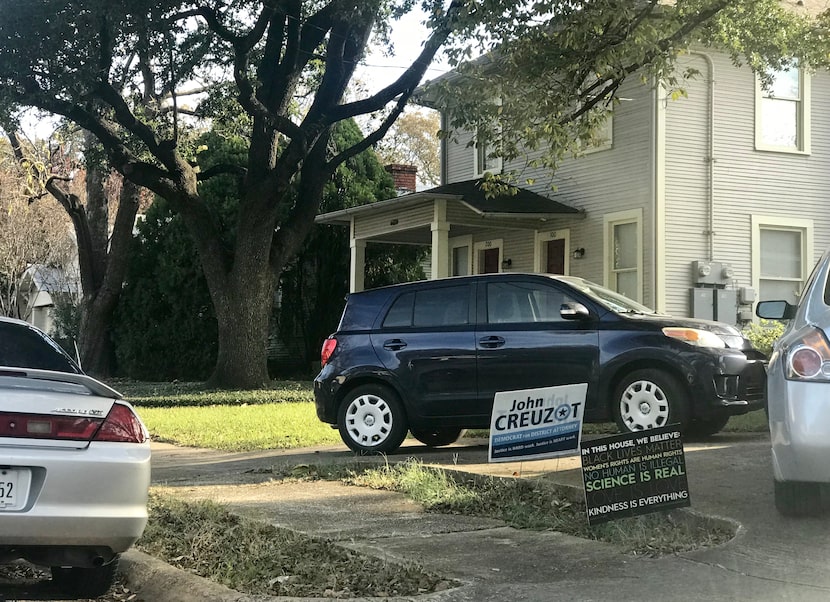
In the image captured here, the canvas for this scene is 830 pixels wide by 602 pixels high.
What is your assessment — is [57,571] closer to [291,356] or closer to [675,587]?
[675,587]

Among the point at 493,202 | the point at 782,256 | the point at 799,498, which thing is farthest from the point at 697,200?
the point at 799,498

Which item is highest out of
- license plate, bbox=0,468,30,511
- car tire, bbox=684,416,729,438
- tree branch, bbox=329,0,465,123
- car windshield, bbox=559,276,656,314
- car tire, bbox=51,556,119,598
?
tree branch, bbox=329,0,465,123

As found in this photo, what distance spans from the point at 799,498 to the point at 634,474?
104cm

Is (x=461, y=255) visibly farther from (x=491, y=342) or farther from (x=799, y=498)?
(x=799, y=498)

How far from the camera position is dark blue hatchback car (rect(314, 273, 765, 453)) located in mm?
9336

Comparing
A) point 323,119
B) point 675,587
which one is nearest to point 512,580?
point 675,587

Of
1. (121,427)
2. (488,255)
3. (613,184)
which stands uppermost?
(613,184)

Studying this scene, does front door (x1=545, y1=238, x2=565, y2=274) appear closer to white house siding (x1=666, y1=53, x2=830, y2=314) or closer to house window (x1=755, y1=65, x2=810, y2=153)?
white house siding (x1=666, y1=53, x2=830, y2=314)

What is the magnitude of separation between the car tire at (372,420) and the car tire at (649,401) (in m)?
2.13

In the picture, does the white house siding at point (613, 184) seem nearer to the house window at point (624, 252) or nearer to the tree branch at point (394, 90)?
the house window at point (624, 252)

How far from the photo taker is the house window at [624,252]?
17062 mm

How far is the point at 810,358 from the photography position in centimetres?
549

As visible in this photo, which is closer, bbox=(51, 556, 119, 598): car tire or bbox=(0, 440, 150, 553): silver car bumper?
bbox=(0, 440, 150, 553): silver car bumper

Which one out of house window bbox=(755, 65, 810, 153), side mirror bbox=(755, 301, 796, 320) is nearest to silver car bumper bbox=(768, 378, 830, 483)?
side mirror bbox=(755, 301, 796, 320)
